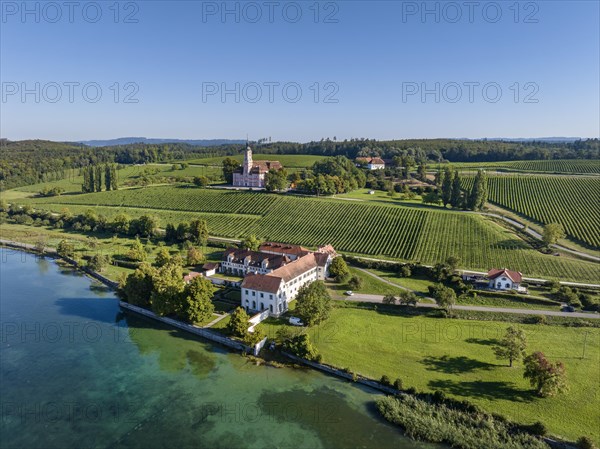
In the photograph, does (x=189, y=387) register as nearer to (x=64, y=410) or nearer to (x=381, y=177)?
(x=64, y=410)

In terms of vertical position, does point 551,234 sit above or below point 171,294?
above

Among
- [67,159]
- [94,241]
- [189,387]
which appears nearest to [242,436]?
[189,387]

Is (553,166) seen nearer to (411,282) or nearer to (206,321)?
(411,282)

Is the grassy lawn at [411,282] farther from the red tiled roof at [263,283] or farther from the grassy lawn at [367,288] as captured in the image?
the red tiled roof at [263,283]

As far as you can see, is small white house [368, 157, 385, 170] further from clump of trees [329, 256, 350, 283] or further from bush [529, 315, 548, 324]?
bush [529, 315, 548, 324]

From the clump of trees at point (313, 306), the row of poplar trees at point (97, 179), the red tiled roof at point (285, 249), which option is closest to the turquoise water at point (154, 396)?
the clump of trees at point (313, 306)

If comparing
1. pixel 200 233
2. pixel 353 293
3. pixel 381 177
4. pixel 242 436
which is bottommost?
pixel 242 436

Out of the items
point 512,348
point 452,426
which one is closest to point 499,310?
point 512,348
